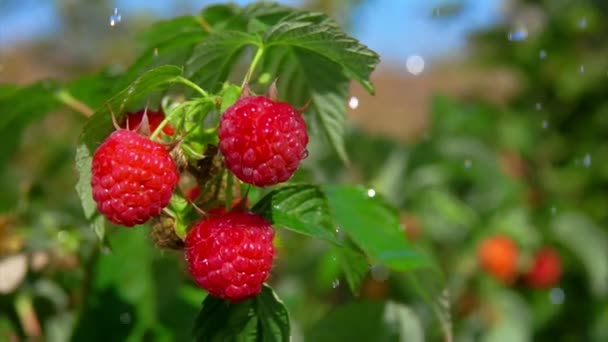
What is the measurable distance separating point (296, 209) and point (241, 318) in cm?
7

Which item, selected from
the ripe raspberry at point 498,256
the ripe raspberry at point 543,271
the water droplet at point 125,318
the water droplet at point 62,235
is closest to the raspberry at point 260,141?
the water droplet at point 125,318

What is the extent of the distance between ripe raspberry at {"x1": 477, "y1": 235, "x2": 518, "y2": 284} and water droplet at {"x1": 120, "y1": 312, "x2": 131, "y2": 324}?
727mm

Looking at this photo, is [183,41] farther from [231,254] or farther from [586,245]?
[586,245]

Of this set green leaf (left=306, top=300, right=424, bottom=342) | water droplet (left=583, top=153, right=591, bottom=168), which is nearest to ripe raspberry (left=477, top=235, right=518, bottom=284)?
water droplet (left=583, top=153, right=591, bottom=168)

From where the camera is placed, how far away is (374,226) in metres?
0.71

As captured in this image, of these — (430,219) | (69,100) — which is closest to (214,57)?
(69,100)

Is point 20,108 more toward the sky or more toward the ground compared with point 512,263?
more toward the sky

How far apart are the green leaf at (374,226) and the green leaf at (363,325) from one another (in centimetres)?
11

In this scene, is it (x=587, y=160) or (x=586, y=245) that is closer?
(x=586, y=245)

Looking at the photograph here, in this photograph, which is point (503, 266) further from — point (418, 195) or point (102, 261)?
point (102, 261)

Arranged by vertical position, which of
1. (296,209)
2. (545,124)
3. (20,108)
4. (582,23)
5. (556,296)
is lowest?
(556,296)

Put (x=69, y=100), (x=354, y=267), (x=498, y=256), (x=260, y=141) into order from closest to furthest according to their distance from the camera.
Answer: (x=260, y=141) → (x=354, y=267) → (x=69, y=100) → (x=498, y=256)

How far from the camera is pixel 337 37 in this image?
1.61 feet

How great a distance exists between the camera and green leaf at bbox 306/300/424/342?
0.81 meters
